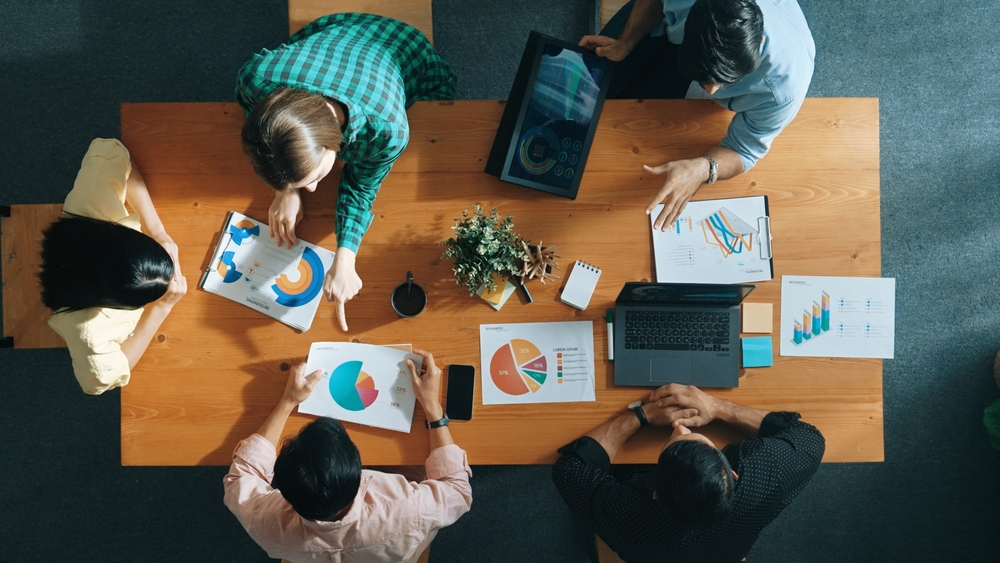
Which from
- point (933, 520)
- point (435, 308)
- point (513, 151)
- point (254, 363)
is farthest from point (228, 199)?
point (933, 520)

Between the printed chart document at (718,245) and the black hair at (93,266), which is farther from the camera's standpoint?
the printed chart document at (718,245)

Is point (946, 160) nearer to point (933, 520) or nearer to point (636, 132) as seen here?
point (933, 520)

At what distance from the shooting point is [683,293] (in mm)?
1430

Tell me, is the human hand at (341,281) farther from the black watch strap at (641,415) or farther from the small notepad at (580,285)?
the black watch strap at (641,415)

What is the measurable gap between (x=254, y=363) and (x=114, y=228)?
18.2 inches

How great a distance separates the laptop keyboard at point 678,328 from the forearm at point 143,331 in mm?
1226

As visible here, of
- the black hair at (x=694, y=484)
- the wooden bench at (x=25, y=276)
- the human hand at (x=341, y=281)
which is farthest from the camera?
the wooden bench at (x=25, y=276)

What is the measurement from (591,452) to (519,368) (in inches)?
11.1

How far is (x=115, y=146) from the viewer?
1.47 m

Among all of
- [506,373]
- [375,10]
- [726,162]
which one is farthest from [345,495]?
[375,10]

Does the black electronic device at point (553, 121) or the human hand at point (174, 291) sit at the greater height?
the black electronic device at point (553, 121)

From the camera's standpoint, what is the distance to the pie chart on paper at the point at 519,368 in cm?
150

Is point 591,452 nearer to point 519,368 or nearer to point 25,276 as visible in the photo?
point 519,368

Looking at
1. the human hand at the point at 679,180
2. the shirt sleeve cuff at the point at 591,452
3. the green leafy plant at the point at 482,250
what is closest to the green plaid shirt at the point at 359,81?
the green leafy plant at the point at 482,250
